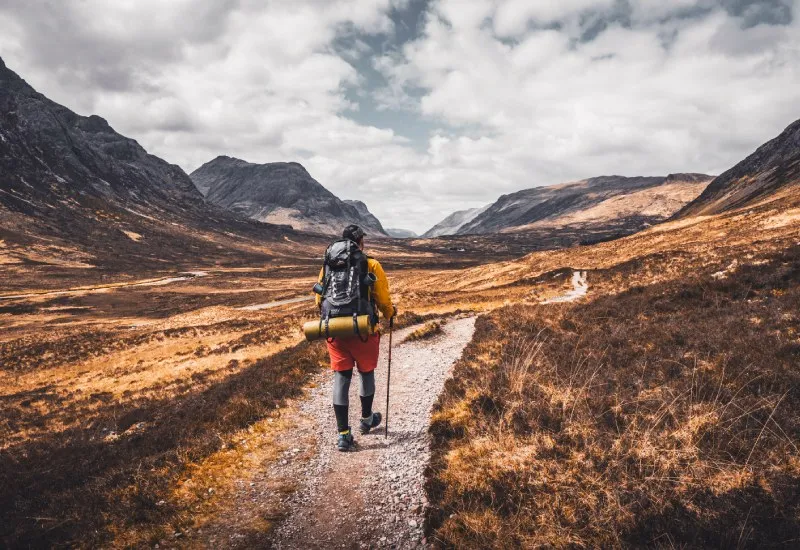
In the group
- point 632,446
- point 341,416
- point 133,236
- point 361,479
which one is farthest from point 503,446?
point 133,236

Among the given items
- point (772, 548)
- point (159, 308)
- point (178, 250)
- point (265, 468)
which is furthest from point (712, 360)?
point (178, 250)

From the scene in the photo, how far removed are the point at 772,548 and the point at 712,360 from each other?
5669 mm

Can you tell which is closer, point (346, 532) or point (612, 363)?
point (346, 532)

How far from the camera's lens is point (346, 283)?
275 inches

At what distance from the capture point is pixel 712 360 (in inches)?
331

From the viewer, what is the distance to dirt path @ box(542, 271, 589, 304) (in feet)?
84.9

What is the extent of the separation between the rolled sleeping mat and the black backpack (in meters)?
0.14

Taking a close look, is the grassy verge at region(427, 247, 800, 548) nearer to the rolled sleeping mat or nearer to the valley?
the valley

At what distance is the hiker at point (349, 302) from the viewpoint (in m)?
6.99

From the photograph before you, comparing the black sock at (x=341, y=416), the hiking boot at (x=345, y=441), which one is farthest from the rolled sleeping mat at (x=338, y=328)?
the hiking boot at (x=345, y=441)

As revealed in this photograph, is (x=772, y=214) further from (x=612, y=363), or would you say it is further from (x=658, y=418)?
(x=658, y=418)

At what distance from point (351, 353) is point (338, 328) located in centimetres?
65

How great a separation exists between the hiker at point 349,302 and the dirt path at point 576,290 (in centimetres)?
1876

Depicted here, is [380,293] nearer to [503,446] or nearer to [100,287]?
[503,446]
